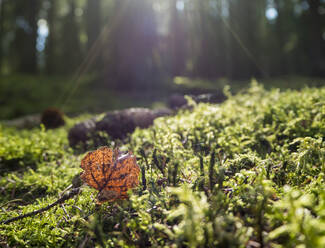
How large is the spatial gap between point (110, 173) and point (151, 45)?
15.0 metres

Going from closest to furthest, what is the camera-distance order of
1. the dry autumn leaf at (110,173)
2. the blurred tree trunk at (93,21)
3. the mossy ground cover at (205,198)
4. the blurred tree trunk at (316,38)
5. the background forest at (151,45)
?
the mossy ground cover at (205,198) < the dry autumn leaf at (110,173) < the background forest at (151,45) < the blurred tree trunk at (93,21) < the blurred tree trunk at (316,38)

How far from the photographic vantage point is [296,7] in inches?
1058

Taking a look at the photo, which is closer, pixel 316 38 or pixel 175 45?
pixel 175 45

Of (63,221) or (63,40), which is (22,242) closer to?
(63,221)

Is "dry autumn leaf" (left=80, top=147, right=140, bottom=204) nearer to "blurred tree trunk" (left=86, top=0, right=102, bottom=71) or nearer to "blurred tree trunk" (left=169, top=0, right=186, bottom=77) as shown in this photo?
"blurred tree trunk" (left=169, top=0, right=186, bottom=77)

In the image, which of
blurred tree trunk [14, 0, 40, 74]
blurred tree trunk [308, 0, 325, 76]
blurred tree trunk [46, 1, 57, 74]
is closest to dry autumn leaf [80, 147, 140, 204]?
blurred tree trunk [308, 0, 325, 76]

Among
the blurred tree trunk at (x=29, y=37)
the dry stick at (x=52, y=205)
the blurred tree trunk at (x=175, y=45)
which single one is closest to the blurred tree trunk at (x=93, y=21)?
the blurred tree trunk at (x=29, y=37)

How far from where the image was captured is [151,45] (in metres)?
15.7

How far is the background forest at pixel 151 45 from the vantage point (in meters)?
15.0

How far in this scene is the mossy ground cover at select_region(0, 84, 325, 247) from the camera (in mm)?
1200

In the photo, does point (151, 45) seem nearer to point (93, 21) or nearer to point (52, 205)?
point (93, 21)

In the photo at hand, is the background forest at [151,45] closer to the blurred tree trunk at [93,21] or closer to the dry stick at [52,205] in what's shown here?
the blurred tree trunk at [93,21]

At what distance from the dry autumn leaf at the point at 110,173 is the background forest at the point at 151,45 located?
11.8m

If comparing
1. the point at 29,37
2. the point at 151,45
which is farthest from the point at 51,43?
the point at 151,45
